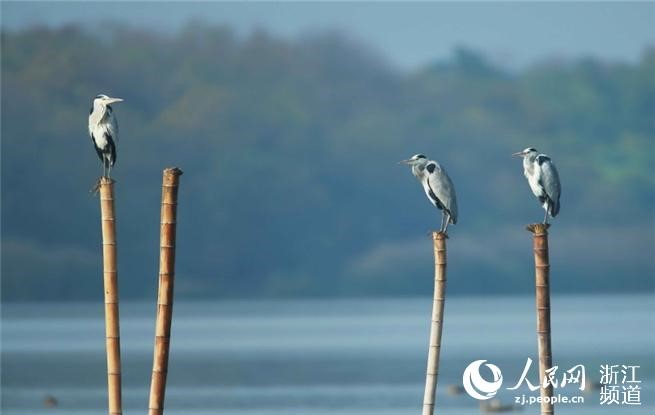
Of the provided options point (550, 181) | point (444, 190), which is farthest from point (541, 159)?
point (444, 190)

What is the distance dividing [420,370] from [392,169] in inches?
4642

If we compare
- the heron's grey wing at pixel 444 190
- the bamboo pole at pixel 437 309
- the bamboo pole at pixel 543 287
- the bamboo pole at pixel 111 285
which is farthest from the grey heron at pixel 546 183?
the bamboo pole at pixel 111 285

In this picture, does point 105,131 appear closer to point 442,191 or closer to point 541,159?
point 442,191

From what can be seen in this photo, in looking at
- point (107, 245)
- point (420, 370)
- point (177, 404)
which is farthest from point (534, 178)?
point (420, 370)

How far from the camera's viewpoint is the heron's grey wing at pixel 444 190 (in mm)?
22766

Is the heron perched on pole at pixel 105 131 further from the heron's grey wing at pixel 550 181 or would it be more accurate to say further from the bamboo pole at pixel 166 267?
the heron's grey wing at pixel 550 181

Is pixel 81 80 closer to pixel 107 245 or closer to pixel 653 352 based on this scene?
pixel 653 352

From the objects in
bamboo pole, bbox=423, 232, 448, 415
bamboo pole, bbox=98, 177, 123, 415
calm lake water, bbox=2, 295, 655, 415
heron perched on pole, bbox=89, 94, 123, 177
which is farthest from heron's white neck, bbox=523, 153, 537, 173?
calm lake water, bbox=2, 295, 655, 415

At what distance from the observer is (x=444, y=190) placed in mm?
22844

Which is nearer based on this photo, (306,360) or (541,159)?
(541,159)

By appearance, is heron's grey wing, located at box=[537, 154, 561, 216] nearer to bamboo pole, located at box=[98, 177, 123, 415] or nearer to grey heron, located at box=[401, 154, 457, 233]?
grey heron, located at box=[401, 154, 457, 233]

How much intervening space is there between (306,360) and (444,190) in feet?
101

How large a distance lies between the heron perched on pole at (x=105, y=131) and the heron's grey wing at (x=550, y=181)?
5.57m

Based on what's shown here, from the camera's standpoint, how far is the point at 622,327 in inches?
2881
